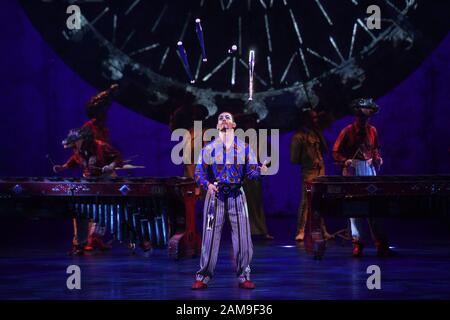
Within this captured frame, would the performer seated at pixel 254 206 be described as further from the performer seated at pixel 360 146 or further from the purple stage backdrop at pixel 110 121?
the purple stage backdrop at pixel 110 121

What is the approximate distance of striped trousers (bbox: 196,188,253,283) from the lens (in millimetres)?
7598

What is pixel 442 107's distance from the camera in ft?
45.7

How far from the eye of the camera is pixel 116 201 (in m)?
9.51

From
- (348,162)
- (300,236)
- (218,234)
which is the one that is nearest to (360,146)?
(348,162)

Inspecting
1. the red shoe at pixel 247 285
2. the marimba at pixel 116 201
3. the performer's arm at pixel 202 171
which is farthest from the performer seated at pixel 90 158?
the red shoe at pixel 247 285

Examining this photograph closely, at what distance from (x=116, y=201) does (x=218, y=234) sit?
211 centimetres

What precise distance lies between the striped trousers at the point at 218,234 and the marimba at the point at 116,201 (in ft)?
6.19

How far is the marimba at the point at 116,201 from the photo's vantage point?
9.48 meters

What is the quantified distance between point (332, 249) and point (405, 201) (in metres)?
1.32

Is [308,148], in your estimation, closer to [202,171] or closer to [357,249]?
[357,249]

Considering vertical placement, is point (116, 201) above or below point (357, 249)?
above

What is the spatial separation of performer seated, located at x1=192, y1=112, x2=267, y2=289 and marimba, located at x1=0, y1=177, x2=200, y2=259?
1863mm
